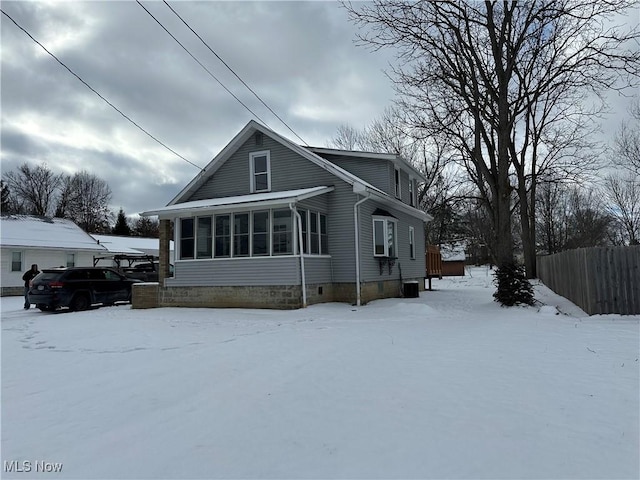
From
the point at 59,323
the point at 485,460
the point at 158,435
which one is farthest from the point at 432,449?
the point at 59,323

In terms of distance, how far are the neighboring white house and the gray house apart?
14823 mm

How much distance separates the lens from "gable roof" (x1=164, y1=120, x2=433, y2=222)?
14.8 metres

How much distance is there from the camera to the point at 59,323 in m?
12.0

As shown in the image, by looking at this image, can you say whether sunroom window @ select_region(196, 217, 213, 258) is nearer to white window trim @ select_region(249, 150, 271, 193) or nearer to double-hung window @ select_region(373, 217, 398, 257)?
white window trim @ select_region(249, 150, 271, 193)

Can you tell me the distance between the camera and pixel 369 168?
1789 centimetres

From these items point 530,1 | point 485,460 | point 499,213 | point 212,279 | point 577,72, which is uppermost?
point 530,1

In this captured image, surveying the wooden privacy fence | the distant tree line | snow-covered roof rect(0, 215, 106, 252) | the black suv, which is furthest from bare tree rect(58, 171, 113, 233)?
the wooden privacy fence

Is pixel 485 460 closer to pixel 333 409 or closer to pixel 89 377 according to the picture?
pixel 333 409

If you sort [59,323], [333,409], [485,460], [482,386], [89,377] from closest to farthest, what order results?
1. [485,460]
2. [333,409]
3. [482,386]
4. [89,377]
5. [59,323]

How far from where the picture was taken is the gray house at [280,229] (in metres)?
13.7

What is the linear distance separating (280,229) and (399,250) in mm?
6854

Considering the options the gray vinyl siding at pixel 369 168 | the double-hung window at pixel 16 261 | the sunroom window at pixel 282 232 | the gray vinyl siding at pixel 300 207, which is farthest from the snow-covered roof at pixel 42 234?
the gray vinyl siding at pixel 369 168

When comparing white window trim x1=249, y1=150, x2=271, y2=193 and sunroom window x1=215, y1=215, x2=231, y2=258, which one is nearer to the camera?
sunroom window x1=215, y1=215, x2=231, y2=258

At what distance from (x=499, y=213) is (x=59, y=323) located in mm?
14436
